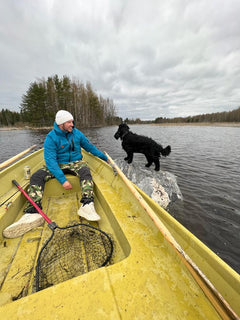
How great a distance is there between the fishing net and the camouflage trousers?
0.61 meters

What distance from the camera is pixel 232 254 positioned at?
8.46 feet

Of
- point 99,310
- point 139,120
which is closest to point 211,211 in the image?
point 99,310

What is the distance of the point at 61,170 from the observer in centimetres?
277

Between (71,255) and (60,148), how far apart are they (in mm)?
2075

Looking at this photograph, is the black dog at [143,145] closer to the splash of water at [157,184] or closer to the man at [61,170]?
the splash of water at [157,184]

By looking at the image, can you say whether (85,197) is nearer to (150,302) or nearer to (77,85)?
(150,302)

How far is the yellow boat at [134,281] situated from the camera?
0.96m

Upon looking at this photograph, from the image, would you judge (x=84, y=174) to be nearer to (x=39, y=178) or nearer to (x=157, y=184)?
(x=39, y=178)

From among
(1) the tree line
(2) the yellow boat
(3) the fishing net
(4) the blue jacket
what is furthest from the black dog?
(1) the tree line

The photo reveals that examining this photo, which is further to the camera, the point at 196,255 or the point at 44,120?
the point at 44,120

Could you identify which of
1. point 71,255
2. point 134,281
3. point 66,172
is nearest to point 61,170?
point 66,172

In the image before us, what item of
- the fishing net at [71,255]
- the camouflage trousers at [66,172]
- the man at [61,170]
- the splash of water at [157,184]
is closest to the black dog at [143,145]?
the splash of water at [157,184]

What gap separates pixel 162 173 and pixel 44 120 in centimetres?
3784

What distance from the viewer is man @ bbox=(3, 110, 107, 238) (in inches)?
82.8
